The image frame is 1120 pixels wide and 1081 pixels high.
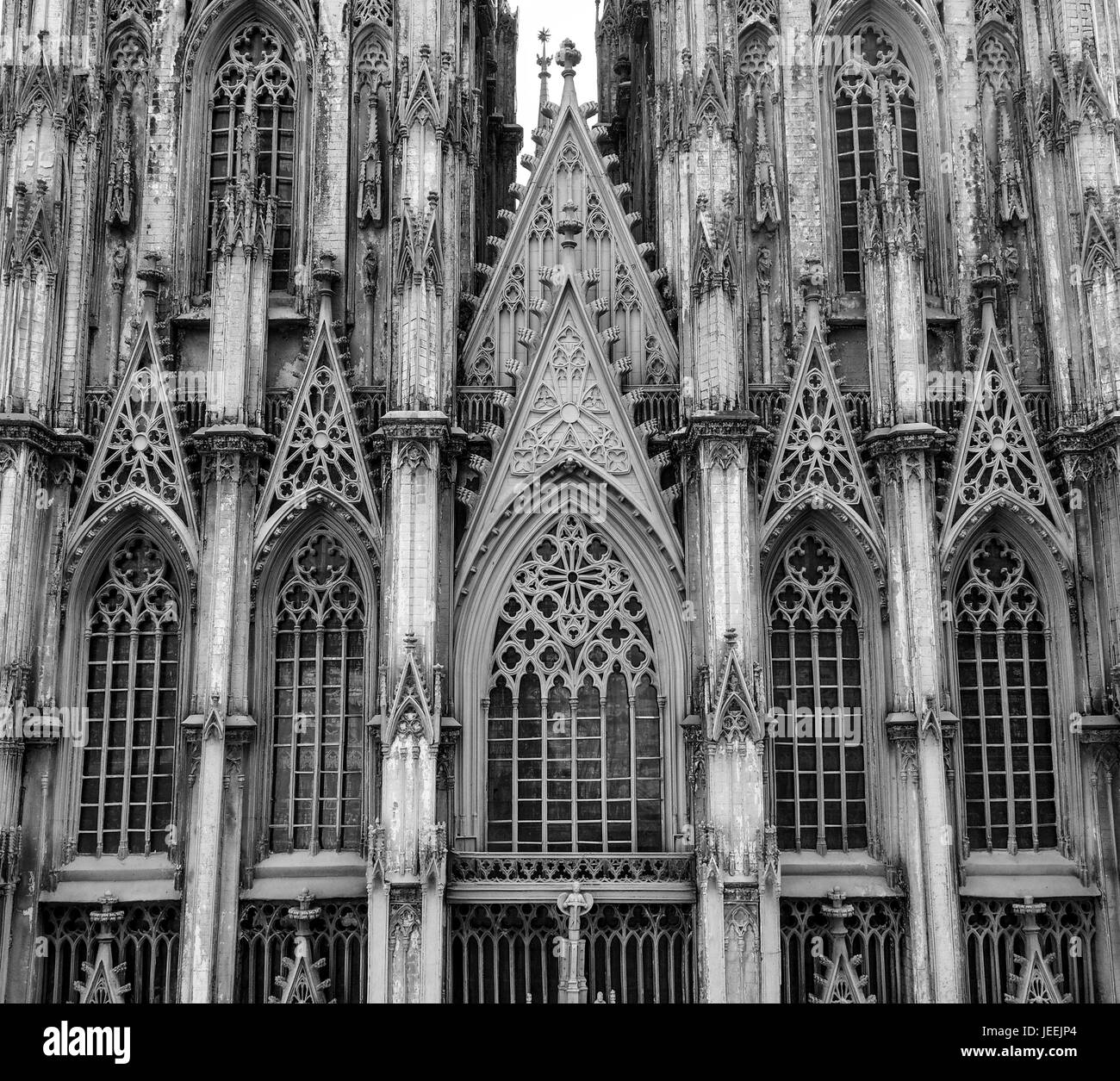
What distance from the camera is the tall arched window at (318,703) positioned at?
74.2ft

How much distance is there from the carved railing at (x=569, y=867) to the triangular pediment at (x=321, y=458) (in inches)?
210

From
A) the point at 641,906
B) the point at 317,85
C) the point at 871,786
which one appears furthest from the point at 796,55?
the point at 641,906

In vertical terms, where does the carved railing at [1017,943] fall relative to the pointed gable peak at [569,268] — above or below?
below

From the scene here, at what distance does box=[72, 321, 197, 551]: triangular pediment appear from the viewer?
75.4 feet

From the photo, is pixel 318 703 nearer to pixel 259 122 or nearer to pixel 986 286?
pixel 259 122

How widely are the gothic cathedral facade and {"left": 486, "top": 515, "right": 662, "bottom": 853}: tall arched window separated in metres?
0.07

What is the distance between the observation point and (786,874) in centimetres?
2217

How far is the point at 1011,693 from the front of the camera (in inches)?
910

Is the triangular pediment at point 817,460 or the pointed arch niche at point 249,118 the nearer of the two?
the triangular pediment at point 817,460

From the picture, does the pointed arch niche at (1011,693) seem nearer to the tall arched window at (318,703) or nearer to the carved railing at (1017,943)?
the carved railing at (1017,943)

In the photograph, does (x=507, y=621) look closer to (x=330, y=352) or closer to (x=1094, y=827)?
(x=330, y=352)

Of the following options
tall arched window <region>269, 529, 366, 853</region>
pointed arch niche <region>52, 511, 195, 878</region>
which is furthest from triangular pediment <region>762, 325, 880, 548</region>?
pointed arch niche <region>52, 511, 195, 878</region>
